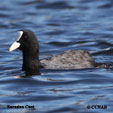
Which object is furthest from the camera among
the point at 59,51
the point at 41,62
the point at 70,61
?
the point at 59,51

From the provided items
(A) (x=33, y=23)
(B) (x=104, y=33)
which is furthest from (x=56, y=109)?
(A) (x=33, y=23)

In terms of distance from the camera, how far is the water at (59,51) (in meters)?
10.4

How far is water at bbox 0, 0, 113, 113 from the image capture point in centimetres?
1040

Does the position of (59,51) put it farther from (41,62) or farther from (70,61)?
(70,61)

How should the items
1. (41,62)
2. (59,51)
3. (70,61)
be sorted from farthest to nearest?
(59,51), (41,62), (70,61)

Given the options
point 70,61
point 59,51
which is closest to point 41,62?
point 70,61

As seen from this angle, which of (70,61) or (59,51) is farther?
(59,51)

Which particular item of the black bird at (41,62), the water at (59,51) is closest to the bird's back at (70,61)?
the black bird at (41,62)

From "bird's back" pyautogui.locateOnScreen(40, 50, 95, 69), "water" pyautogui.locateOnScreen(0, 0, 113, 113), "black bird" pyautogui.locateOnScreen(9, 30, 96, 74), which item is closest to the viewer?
"water" pyautogui.locateOnScreen(0, 0, 113, 113)

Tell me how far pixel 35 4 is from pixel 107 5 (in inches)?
131

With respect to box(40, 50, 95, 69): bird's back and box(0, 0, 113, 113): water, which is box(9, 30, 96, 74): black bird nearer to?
box(40, 50, 95, 69): bird's back

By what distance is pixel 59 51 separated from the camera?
16.2 metres

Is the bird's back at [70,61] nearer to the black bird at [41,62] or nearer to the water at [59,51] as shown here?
the black bird at [41,62]

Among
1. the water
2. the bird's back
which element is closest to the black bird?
the bird's back
